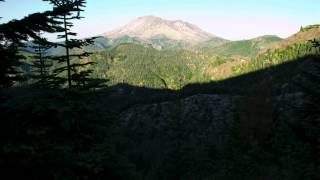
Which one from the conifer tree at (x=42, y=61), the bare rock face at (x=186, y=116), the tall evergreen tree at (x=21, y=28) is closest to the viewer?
the tall evergreen tree at (x=21, y=28)

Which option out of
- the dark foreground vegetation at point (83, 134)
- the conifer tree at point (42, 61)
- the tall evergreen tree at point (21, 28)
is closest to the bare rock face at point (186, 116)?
the conifer tree at point (42, 61)

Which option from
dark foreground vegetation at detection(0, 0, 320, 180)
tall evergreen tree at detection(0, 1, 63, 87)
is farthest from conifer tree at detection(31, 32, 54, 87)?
tall evergreen tree at detection(0, 1, 63, 87)

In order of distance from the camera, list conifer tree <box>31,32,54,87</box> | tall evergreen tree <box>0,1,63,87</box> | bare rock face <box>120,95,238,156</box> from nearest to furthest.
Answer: tall evergreen tree <box>0,1,63,87</box>
conifer tree <box>31,32,54,87</box>
bare rock face <box>120,95,238,156</box>

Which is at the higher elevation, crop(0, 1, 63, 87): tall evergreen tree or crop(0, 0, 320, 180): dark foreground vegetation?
crop(0, 1, 63, 87): tall evergreen tree

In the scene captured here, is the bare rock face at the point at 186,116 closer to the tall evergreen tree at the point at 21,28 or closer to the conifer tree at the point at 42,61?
the conifer tree at the point at 42,61

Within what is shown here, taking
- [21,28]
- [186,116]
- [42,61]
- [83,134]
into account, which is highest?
[21,28]

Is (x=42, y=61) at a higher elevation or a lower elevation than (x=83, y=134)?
higher

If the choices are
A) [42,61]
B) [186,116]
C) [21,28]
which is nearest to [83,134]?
[21,28]

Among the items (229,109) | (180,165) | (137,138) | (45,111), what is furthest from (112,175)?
(229,109)

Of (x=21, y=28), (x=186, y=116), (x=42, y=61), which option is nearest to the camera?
(x=21, y=28)

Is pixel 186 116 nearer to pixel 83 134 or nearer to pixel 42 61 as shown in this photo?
pixel 42 61

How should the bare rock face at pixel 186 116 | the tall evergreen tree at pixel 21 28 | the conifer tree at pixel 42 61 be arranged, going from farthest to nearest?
the bare rock face at pixel 186 116
the conifer tree at pixel 42 61
the tall evergreen tree at pixel 21 28

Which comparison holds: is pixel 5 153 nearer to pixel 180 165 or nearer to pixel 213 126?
pixel 180 165

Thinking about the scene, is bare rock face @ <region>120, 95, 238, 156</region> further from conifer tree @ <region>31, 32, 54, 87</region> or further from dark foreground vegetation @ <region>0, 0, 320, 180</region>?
dark foreground vegetation @ <region>0, 0, 320, 180</region>
